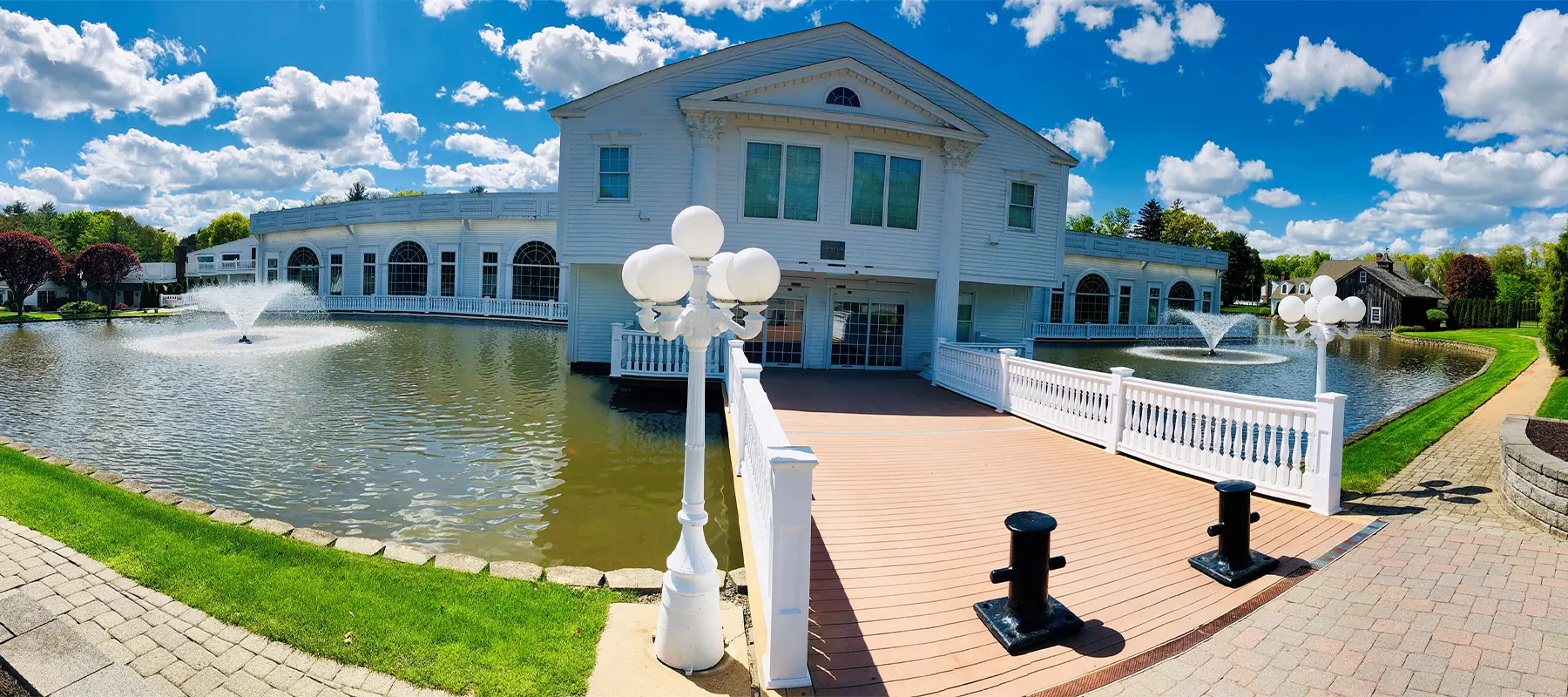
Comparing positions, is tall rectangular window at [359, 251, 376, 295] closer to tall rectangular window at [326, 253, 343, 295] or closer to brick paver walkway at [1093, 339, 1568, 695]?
tall rectangular window at [326, 253, 343, 295]

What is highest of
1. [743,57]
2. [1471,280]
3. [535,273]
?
[1471,280]

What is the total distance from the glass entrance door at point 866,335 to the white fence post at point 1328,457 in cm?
1021

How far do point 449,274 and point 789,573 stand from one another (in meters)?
33.2

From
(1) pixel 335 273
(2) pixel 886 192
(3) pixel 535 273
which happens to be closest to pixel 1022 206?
(2) pixel 886 192

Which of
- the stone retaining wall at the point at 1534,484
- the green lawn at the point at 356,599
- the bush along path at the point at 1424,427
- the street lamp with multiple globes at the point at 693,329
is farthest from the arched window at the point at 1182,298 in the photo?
the green lawn at the point at 356,599

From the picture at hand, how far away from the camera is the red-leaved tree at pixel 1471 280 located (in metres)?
64.8

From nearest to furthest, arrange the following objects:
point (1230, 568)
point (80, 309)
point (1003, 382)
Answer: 1. point (1230, 568)
2. point (1003, 382)
3. point (80, 309)

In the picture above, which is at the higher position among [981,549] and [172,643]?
[981,549]

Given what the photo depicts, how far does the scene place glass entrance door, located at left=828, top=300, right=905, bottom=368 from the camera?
1582cm

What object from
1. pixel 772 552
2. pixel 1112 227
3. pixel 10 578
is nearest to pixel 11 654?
pixel 10 578

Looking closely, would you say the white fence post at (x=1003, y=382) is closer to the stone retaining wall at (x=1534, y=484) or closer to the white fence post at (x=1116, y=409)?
the white fence post at (x=1116, y=409)

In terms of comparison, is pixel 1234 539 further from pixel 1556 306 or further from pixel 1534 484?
pixel 1556 306

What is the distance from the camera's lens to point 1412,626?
3.97 meters

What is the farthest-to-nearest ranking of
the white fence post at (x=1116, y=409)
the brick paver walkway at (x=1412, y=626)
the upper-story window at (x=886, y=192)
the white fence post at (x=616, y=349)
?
the upper-story window at (x=886, y=192) < the white fence post at (x=616, y=349) < the white fence post at (x=1116, y=409) < the brick paver walkway at (x=1412, y=626)
